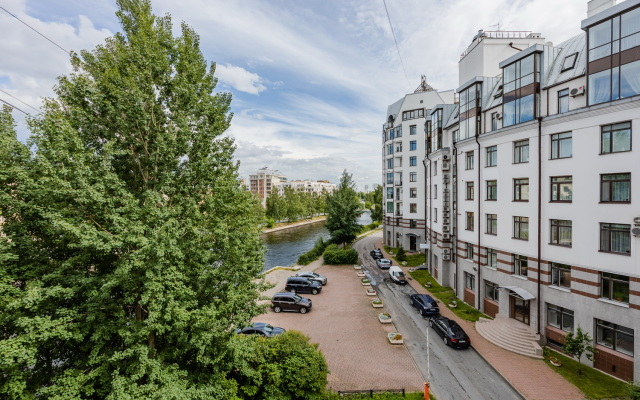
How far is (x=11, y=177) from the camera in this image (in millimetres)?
8320

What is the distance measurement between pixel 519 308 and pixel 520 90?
1465cm

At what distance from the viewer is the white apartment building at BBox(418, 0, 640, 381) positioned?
46.8ft

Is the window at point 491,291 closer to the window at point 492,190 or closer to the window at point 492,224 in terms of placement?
the window at point 492,224

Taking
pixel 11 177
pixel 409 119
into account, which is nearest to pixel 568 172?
pixel 11 177

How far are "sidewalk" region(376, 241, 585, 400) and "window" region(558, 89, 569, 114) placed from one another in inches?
573

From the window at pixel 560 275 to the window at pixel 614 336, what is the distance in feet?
7.43

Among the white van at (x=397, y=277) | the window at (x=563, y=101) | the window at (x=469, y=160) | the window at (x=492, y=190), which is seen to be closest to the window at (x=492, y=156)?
the window at (x=492, y=190)

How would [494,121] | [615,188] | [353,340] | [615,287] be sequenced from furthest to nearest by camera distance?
[494,121] → [353,340] → [615,188] → [615,287]

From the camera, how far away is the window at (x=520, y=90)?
18438 millimetres

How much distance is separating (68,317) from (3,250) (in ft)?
8.47

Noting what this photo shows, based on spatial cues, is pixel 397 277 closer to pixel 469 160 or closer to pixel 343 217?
pixel 469 160

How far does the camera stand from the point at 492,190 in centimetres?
2203

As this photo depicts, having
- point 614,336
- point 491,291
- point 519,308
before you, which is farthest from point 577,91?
point 491,291

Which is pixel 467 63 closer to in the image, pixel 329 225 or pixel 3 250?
pixel 329 225
